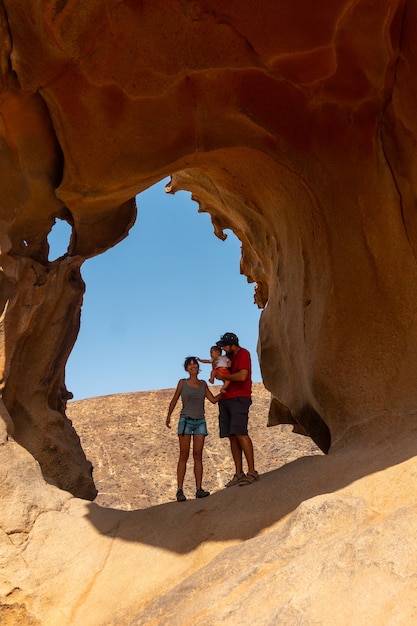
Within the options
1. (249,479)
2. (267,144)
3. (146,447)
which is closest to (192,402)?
(249,479)

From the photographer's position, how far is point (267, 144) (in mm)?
4930

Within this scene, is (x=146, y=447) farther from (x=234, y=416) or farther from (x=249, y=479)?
(x=249, y=479)

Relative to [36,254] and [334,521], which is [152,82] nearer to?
[36,254]

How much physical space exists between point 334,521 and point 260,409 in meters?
15.0

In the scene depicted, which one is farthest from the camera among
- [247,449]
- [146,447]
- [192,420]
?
[146,447]

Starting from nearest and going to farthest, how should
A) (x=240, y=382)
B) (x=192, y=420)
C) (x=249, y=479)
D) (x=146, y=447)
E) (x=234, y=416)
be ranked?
(x=249, y=479), (x=234, y=416), (x=240, y=382), (x=192, y=420), (x=146, y=447)

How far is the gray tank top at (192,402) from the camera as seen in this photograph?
4980mm

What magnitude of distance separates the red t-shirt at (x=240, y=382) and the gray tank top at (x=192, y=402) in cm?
32

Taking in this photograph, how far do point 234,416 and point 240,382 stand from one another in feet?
0.92

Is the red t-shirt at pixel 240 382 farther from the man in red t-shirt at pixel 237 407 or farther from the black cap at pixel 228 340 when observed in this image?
the black cap at pixel 228 340

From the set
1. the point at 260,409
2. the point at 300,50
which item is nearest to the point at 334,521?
the point at 300,50

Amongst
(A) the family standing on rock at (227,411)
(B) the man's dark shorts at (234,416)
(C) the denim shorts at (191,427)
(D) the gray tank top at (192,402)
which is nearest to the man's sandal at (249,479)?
(A) the family standing on rock at (227,411)

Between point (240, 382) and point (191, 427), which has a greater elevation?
point (240, 382)

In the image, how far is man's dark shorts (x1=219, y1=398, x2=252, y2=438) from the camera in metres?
4.64
